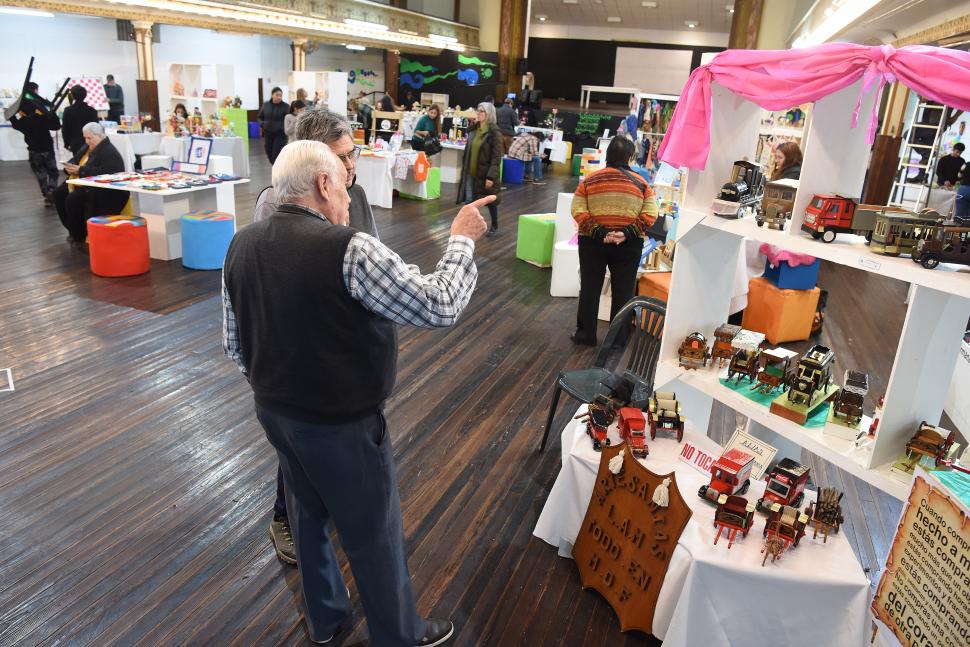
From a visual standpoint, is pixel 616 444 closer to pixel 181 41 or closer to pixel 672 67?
pixel 181 41

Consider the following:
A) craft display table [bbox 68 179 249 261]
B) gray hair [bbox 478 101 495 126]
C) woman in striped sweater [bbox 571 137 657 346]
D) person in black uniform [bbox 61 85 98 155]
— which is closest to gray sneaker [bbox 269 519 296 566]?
woman in striped sweater [bbox 571 137 657 346]

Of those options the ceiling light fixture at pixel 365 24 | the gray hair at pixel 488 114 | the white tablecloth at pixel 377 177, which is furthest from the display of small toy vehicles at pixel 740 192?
the ceiling light fixture at pixel 365 24

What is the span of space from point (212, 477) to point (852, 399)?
8.64ft

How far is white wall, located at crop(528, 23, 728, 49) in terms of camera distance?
25.0 m

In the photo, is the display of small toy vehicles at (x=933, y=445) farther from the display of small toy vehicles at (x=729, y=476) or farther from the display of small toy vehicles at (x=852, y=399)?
the display of small toy vehicles at (x=729, y=476)

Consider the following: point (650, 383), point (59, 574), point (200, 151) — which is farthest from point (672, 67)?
point (59, 574)

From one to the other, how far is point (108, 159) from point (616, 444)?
6.37m

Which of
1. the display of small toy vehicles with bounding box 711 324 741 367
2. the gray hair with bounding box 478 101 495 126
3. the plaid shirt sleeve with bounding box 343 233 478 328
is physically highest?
the gray hair with bounding box 478 101 495 126

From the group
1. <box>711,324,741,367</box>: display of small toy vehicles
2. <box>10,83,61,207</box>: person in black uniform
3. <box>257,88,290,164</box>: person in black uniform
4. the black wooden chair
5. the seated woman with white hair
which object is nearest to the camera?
<box>711,324,741,367</box>: display of small toy vehicles

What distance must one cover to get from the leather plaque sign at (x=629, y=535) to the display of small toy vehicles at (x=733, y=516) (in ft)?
0.31

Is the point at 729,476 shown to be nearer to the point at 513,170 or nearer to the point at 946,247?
the point at 946,247

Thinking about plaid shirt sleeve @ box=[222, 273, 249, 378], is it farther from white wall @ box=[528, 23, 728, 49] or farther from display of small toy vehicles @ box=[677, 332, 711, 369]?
white wall @ box=[528, 23, 728, 49]

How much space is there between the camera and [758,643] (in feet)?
6.44

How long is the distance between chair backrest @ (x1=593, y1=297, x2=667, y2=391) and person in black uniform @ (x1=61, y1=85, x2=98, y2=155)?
7.34 m
